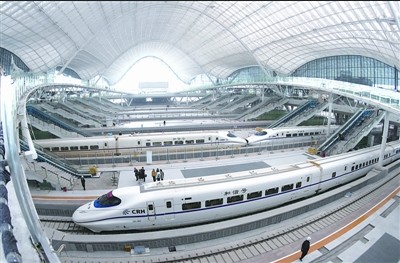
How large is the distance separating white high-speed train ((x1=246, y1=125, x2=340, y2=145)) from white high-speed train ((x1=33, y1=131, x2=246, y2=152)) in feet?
6.37

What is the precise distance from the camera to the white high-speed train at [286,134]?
29.1 meters

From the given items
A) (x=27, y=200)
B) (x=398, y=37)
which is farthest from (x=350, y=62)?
(x=27, y=200)

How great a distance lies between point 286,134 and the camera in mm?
31219

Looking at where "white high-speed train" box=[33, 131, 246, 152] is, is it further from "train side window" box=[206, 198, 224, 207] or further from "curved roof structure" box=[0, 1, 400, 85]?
"curved roof structure" box=[0, 1, 400, 85]

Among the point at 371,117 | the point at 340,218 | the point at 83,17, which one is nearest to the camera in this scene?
the point at 340,218

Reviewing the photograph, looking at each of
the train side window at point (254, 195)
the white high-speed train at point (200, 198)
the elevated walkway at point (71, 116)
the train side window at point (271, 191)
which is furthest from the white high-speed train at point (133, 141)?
the elevated walkway at point (71, 116)

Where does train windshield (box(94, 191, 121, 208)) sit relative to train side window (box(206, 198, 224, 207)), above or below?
above

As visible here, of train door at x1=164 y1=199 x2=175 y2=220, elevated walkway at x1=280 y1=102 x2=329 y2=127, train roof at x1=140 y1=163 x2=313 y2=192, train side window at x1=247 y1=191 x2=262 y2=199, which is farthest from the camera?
elevated walkway at x1=280 y1=102 x2=329 y2=127

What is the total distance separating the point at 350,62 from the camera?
45.9 metres

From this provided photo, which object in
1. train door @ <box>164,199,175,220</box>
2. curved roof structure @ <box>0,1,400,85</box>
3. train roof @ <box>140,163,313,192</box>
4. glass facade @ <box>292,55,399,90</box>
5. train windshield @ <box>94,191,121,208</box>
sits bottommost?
train door @ <box>164,199,175,220</box>

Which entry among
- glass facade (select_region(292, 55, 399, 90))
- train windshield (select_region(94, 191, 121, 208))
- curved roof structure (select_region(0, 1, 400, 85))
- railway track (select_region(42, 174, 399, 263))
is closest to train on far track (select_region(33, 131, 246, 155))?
railway track (select_region(42, 174, 399, 263))

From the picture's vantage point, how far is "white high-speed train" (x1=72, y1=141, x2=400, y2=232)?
12.8m

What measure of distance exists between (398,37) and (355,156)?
60.8 feet

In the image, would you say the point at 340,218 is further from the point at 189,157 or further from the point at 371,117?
the point at 371,117
